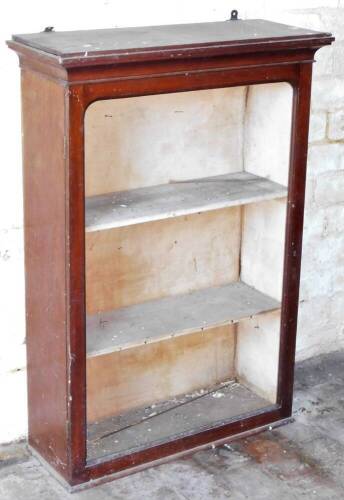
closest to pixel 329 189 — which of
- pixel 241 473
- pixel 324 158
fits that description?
pixel 324 158

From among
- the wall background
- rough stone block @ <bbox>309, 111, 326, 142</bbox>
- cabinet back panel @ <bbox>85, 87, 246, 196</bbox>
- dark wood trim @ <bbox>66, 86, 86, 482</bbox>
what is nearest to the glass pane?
cabinet back panel @ <bbox>85, 87, 246, 196</bbox>

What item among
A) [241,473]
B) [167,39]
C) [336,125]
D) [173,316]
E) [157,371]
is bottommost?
[241,473]

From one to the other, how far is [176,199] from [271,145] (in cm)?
40

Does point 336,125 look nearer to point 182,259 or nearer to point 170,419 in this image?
point 182,259

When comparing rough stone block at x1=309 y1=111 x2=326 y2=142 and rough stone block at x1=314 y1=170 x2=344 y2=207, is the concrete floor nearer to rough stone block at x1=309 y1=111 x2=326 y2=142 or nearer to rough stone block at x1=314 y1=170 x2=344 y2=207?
rough stone block at x1=314 y1=170 x2=344 y2=207

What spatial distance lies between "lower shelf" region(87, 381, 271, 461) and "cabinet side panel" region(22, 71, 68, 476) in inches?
7.6

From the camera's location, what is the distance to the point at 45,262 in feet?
9.63

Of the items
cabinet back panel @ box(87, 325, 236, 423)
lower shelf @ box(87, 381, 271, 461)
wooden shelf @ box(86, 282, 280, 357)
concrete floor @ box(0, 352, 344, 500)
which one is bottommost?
concrete floor @ box(0, 352, 344, 500)

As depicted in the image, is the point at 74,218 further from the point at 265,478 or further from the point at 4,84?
the point at 265,478

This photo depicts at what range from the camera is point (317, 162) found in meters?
3.70

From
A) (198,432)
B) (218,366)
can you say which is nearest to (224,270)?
(218,366)

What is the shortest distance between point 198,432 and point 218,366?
45cm

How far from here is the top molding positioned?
2613mm

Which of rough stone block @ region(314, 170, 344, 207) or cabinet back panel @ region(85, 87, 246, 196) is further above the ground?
cabinet back panel @ region(85, 87, 246, 196)
